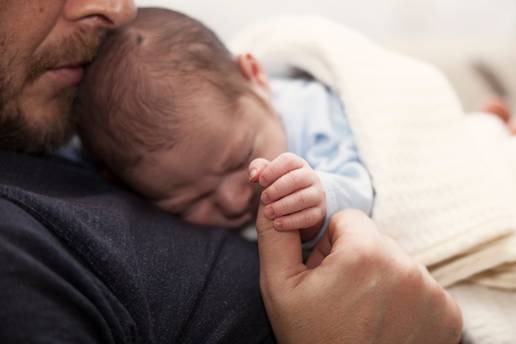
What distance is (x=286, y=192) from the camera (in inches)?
29.5

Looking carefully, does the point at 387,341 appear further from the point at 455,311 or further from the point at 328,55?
the point at 328,55

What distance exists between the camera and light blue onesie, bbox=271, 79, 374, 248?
2.87 feet

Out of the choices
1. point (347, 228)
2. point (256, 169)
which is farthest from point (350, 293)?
point (256, 169)

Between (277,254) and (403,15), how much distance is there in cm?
187

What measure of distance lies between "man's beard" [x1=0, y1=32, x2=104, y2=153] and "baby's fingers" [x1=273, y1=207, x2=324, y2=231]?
0.39m

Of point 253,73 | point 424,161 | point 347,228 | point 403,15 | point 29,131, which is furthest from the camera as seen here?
point 403,15

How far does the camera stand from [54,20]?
33.7 inches

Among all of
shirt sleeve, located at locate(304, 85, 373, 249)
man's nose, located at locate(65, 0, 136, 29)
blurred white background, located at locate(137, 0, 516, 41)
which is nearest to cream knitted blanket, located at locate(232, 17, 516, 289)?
shirt sleeve, located at locate(304, 85, 373, 249)

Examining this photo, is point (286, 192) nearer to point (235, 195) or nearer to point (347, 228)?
point (347, 228)

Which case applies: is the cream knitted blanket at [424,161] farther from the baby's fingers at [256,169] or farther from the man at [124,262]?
the baby's fingers at [256,169]

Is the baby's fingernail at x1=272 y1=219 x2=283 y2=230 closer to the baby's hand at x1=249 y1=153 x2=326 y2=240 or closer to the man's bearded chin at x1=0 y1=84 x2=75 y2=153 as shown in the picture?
the baby's hand at x1=249 y1=153 x2=326 y2=240

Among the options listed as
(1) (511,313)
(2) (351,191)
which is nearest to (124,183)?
(2) (351,191)

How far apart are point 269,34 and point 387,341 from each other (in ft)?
2.75

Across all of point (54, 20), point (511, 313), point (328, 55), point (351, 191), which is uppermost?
point (54, 20)
